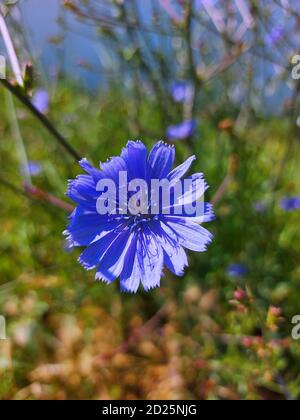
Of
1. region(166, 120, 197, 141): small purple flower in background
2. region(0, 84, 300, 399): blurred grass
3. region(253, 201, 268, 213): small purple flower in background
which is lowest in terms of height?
region(0, 84, 300, 399): blurred grass

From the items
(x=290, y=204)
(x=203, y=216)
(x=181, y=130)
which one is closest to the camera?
(x=203, y=216)

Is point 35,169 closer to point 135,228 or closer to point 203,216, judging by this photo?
point 135,228

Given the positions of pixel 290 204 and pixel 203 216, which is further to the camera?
pixel 290 204

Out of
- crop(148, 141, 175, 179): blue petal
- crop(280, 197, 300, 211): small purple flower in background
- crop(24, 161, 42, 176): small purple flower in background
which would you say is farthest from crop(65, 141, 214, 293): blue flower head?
crop(24, 161, 42, 176): small purple flower in background

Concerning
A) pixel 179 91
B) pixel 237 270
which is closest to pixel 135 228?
pixel 237 270

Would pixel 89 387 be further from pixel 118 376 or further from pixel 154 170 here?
pixel 154 170

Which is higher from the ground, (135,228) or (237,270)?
(237,270)

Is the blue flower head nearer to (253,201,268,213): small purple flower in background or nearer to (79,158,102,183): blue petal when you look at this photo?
(79,158,102,183): blue petal

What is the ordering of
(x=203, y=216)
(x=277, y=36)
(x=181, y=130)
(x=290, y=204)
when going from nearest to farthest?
(x=203, y=216), (x=181, y=130), (x=277, y=36), (x=290, y=204)
